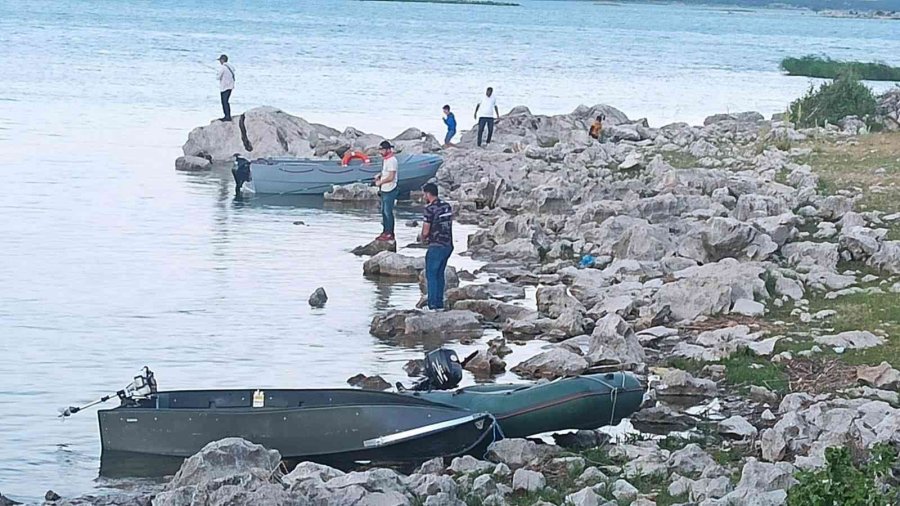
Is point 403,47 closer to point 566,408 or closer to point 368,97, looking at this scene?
point 368,97

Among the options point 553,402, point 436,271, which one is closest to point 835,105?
point 436,271

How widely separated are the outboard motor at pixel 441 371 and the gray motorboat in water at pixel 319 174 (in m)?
17.7

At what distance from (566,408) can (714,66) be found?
85233 mm

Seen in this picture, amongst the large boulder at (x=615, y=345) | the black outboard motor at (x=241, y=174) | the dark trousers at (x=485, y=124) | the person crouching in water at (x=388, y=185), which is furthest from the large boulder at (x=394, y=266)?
the dark trousers at (x=485, y=124)

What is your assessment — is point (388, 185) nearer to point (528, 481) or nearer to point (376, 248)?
point (376, 248)

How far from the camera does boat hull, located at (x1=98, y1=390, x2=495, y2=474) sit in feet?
42.8

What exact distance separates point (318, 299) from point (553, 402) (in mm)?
7907

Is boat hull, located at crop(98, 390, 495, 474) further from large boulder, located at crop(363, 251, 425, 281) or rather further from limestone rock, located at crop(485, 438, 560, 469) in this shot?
large boulder, located at crop(363, 251, 425, 281)

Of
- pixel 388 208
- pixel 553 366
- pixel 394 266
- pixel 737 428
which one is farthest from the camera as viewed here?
pixel 388 208

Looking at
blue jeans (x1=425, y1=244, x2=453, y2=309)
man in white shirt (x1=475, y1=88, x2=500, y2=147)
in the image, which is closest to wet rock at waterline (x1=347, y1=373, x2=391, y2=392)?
blue jeans (x1=425, y1=244, x2=453, y2=309)

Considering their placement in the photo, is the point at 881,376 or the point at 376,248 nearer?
the point at 881,376

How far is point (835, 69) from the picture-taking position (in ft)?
249

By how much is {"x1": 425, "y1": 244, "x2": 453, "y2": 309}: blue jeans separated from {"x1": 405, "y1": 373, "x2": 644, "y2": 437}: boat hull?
5.46 meters

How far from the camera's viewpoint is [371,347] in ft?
60.7
